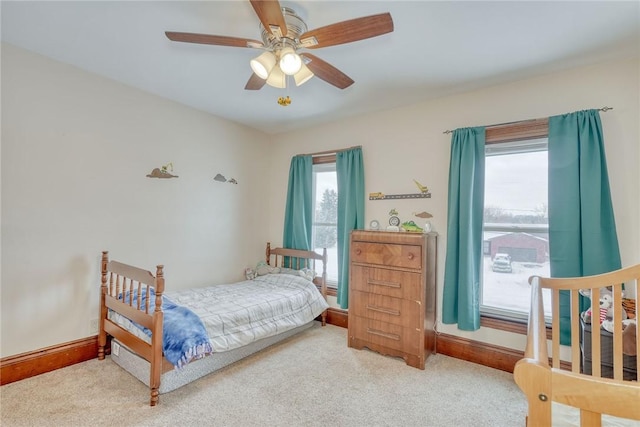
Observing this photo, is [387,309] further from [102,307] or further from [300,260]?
[102,307]

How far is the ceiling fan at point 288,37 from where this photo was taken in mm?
1456

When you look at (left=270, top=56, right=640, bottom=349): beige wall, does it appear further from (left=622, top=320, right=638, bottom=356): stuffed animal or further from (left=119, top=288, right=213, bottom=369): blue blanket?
(left=119, top=288, right=213, bottom=369): blue blanket

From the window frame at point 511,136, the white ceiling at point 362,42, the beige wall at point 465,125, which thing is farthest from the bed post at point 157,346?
the window frame at point 511,136

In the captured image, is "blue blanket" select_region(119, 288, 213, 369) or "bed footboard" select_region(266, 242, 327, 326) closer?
"blue blanket" select_region(119, 288, 213, 369)

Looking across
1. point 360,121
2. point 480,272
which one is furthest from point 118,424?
point 360,121

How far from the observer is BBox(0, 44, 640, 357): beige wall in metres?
2.24

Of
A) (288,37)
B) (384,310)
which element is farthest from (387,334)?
(288,37)

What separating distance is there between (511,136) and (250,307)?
279 centimetres

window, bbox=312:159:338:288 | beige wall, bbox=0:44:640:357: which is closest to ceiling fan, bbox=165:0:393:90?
beige wall, bbox=0:44:640:357

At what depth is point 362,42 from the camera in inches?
82.3

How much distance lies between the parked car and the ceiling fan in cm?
221

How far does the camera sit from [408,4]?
172cm

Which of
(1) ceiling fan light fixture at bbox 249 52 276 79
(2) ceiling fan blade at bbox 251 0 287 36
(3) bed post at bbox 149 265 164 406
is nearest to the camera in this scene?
(2) ceiling fan blade at bbox 251 0 287 36

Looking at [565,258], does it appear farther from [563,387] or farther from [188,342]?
[188,342]
